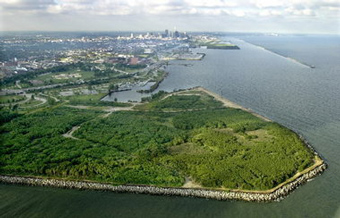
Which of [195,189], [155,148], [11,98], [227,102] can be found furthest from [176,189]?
[11,98]

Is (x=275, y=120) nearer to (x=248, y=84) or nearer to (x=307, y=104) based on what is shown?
(x=307, y=104)

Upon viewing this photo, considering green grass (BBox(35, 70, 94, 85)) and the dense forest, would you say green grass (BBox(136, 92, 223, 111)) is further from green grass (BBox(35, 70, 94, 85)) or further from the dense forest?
green grass (BBox(35, 70, 94, 85))

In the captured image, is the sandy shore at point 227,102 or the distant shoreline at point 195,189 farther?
the sandy shore at point 227,102

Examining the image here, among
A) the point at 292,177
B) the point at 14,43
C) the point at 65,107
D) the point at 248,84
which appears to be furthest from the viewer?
the point at 14,43

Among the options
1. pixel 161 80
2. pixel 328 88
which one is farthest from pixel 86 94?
pixel 328 88

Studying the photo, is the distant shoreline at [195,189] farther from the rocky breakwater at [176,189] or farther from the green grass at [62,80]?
the green grass at [62,80]

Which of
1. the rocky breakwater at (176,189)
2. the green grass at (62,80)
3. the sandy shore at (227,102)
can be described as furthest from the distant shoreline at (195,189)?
the green grass at (62,80)
